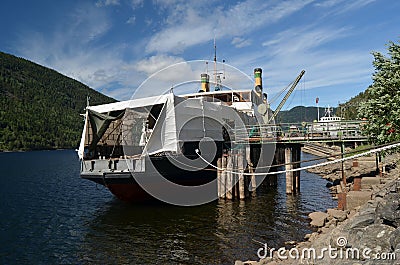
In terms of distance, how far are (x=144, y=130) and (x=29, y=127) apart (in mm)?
153854

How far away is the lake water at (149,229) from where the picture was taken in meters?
14.5

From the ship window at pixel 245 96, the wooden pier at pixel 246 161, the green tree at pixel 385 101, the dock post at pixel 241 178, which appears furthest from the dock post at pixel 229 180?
the green tree at pixel 385 101

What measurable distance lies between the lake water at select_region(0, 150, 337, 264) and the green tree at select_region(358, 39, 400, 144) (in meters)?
6.43

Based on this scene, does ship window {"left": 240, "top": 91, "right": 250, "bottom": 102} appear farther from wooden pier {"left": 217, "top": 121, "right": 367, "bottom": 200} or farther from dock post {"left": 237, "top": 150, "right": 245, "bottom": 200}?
dock post {"left": 237, "top": 150, "right": 245, "bottom": 200}

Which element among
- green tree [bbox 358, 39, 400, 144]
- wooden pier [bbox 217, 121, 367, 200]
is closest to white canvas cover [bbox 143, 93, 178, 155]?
wooden pier [bbox 217, 121, 367, 200]

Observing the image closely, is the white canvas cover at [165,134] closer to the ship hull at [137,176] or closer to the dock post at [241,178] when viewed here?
the ship hull at [137,176]

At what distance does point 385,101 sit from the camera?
1414 cm

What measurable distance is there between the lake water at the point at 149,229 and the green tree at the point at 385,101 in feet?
21.1

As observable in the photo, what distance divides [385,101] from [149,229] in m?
13.5

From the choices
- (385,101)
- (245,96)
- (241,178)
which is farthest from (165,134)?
(245,96)

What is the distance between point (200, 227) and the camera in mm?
17984

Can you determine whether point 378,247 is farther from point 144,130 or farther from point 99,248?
point 144,130

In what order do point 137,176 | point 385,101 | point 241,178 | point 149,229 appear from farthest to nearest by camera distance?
1. point 241,178
2. point 137,176
3. point 149,229
4. point 385,101

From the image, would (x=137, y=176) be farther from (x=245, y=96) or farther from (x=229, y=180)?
(x=245, y=96)
